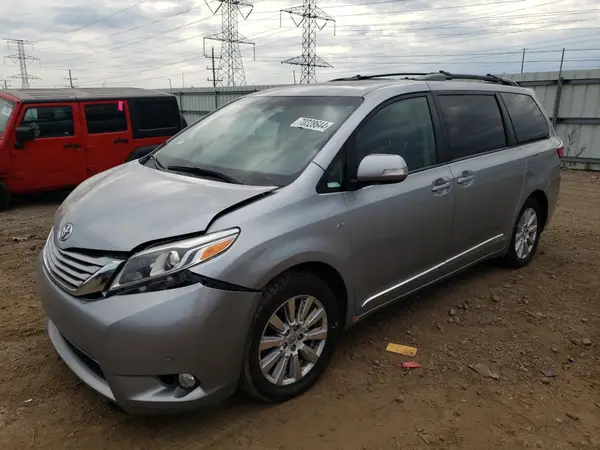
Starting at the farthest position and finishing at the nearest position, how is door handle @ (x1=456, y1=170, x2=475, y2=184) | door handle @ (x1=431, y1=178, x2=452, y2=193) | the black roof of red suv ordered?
the black roof of red suv → door handle @ (x1=456, y1=170, x2=475, y2=184) → door handle @ (x1=431, y1=178, x2=452, y2=193)

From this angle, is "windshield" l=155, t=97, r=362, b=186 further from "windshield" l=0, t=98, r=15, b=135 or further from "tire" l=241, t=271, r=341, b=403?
"windshield" l=0, t=98, r=15, b=135

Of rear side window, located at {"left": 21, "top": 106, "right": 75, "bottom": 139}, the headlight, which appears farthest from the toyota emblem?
rear side window, located at {"left": 21, "top": 106, "right": 75, "bottom": 139}

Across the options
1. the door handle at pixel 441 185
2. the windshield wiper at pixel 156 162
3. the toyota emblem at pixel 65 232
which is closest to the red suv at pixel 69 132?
the windshield wiper at pixel 156 162

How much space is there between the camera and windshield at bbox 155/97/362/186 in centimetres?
290

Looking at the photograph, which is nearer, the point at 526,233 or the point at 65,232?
the point at 65,232

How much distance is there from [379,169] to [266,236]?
2.66 feet

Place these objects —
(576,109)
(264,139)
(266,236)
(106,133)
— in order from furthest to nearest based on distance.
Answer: (576,109)
(106,133)
(264,139)
(266,236)

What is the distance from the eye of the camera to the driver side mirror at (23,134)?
7223 millimetres

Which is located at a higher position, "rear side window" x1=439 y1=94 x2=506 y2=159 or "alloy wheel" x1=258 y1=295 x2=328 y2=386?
"rear side window" x1=439 y1=94 x2=506 y2=159

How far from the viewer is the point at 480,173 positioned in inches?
153

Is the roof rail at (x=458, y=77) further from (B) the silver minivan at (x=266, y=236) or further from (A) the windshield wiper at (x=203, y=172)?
(A) the windshield wiper at (x=203, y=172)

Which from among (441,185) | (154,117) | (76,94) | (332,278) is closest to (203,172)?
(332,278)

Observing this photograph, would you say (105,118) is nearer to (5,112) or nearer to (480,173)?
(5,112)

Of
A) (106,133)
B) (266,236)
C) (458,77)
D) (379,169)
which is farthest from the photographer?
(106,133)
